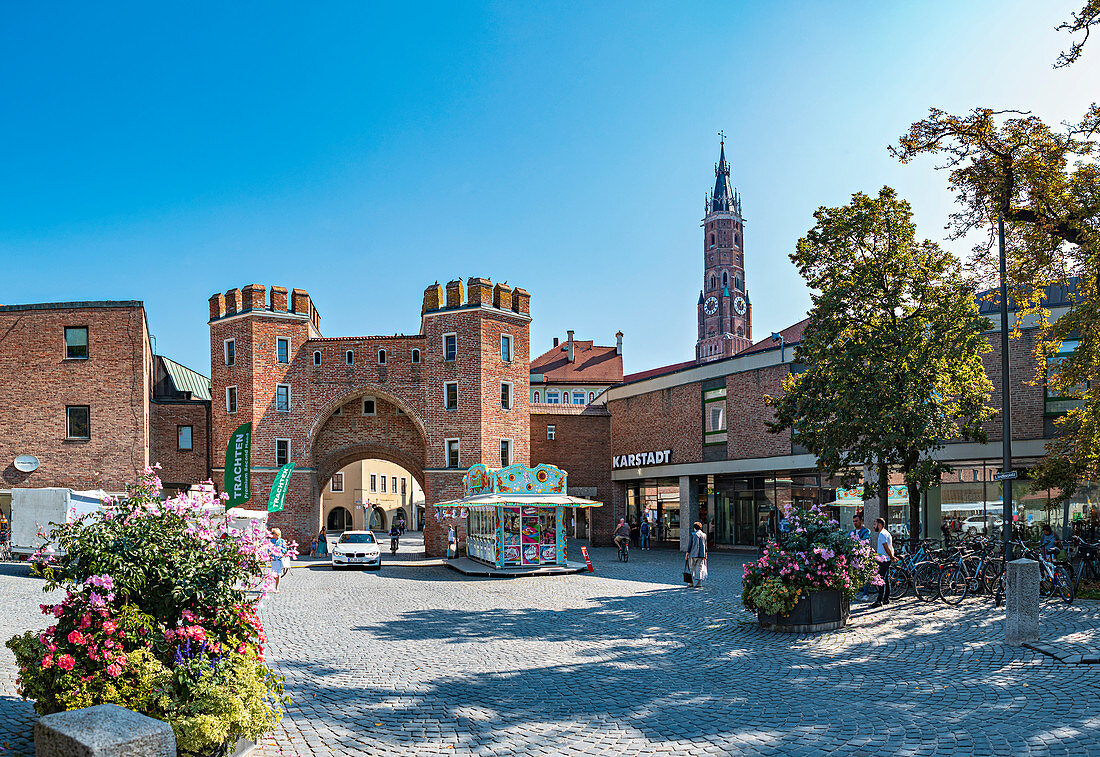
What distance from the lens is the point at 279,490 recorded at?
36188 millimetres

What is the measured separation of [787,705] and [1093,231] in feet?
38.4

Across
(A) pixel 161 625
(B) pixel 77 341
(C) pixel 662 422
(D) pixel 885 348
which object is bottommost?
(A) pixel 161 625

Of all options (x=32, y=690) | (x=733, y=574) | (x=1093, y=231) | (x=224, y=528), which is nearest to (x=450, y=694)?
(x=224, y=528)

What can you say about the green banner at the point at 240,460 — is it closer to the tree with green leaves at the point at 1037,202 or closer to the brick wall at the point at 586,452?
the brick wall at the point at 586,452

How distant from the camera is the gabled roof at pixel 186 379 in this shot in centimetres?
4328

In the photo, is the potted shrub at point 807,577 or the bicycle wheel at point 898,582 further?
the bicycle wheel at point 898,582

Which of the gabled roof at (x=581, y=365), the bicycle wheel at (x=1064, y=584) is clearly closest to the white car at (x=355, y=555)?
the bicycle wheel at (x=1064, y=584)

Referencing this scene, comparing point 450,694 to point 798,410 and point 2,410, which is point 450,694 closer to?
point 798,410

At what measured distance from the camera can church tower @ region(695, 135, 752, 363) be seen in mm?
123125

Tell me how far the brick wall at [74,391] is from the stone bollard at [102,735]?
111 feet

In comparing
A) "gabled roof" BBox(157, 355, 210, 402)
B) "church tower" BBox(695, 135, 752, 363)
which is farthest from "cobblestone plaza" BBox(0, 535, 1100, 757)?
"church tower" BBox(695, 135, 752, 363)

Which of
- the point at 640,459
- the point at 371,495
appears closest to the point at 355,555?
the point at 640,459

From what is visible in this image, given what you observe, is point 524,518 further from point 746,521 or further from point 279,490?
point 279,490

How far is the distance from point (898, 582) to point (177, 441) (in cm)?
3313
